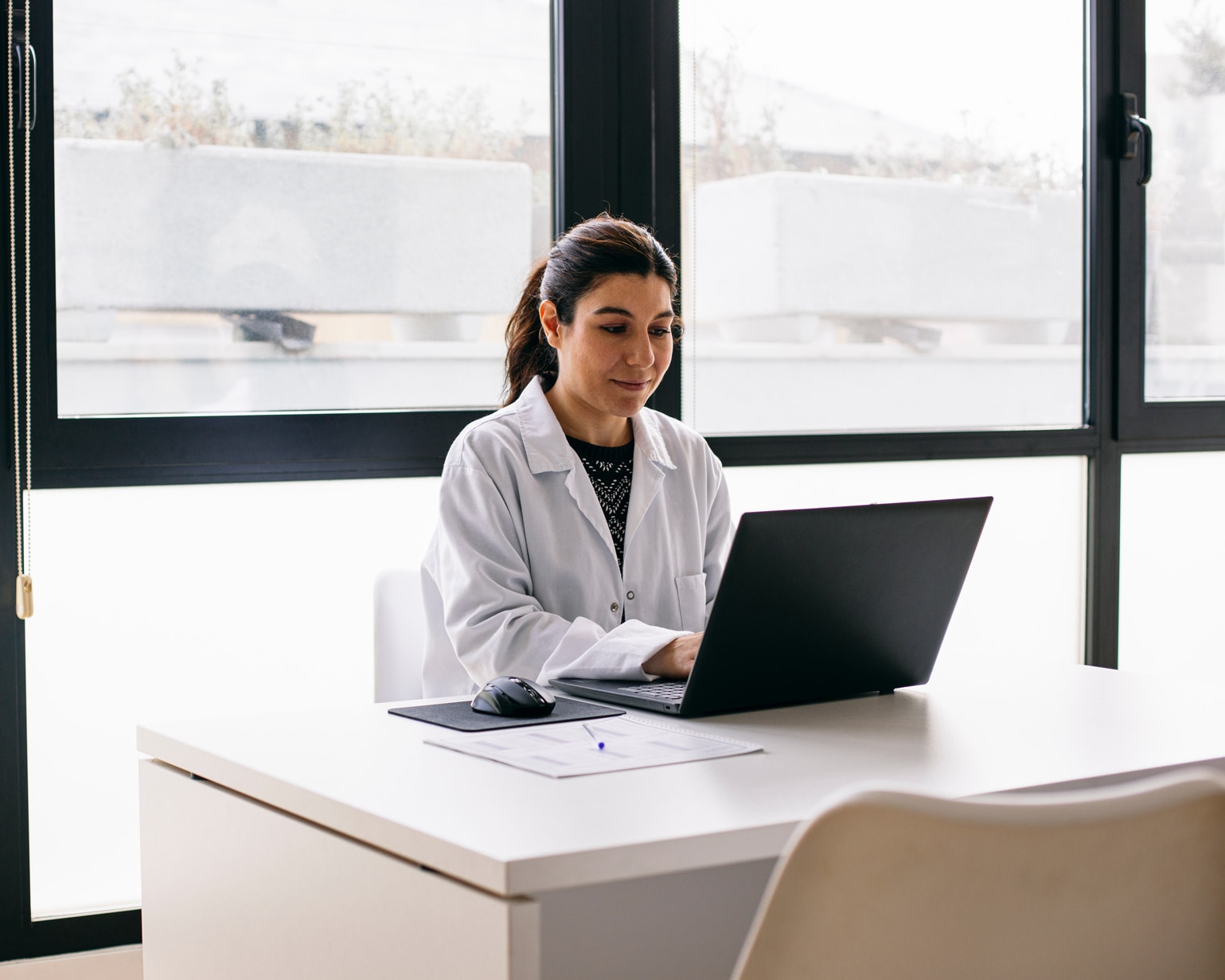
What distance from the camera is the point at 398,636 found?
2.09m

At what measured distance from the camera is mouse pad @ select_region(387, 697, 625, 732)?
146 cm

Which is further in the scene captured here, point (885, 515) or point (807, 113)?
point (807, 113)

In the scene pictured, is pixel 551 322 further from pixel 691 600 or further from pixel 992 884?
pixel 992 884

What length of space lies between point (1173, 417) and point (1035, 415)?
37 centimetres

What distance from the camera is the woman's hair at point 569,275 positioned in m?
2.17

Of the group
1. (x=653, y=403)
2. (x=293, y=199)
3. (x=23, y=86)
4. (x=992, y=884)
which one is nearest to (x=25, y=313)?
(x=23, y=86)

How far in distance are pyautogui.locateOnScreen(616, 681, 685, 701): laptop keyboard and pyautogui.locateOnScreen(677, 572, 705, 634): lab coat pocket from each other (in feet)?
1.71

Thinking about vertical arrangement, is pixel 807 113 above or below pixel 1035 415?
above

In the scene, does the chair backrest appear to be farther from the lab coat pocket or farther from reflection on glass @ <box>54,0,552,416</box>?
reflection on glass @ <box>54,0,552,416</box>

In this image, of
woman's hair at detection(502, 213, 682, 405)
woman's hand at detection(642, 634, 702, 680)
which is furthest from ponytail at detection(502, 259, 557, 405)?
woman's hand at detection(642, 634, 702, 680)

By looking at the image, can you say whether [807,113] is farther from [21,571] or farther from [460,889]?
[460,889]

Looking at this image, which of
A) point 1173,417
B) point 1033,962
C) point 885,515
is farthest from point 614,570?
point 1173,417

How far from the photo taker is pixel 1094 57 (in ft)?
10.4

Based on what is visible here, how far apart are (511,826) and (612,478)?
1.16 metres
